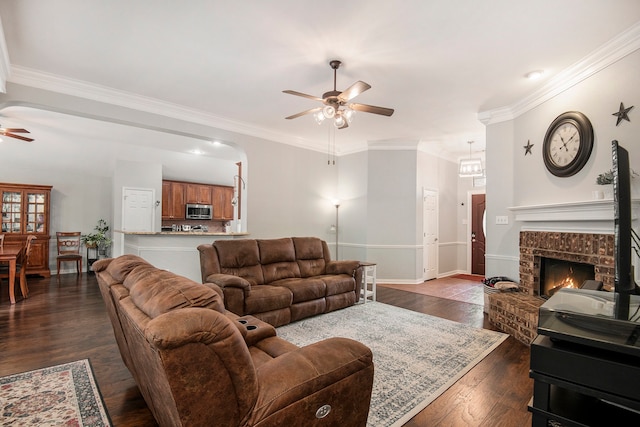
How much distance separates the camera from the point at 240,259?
407 centimetres

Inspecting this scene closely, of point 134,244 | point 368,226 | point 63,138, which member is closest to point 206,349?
point 134,244

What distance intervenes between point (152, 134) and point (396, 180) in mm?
4714

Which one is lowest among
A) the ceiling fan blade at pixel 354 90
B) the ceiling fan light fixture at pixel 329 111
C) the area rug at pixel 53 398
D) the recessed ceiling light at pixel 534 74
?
the area rug at pixel 53 398

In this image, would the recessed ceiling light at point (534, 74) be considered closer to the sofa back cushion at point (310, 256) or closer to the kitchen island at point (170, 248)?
the sofa back cushion at point (310, 256)

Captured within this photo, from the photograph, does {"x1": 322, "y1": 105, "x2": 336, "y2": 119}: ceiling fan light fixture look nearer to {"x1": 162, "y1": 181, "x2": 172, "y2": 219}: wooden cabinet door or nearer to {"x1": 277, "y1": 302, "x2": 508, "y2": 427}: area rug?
{"x1": 277, "y1": 302, "x2": 508, "y2": 427}: area rug

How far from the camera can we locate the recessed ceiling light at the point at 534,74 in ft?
11.2

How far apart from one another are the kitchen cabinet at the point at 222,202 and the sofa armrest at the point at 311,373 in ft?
27.5

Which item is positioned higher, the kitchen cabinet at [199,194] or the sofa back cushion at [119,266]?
the kitchen cabinet at [199,194]

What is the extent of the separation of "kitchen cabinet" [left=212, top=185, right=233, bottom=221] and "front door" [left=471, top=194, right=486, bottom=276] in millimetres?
6768

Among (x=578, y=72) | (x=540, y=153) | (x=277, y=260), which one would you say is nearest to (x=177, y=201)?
(x=277, y=260)

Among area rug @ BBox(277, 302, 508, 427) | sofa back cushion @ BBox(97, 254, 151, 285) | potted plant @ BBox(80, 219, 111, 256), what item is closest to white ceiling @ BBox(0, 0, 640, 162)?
sofa back cushion @ BBox(97, 254, 151, 285)

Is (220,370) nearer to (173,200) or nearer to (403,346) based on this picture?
(403,346)

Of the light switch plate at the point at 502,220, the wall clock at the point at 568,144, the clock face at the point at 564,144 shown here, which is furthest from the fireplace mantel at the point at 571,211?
the clock face at the point at 564,144

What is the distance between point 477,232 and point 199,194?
7.39m
